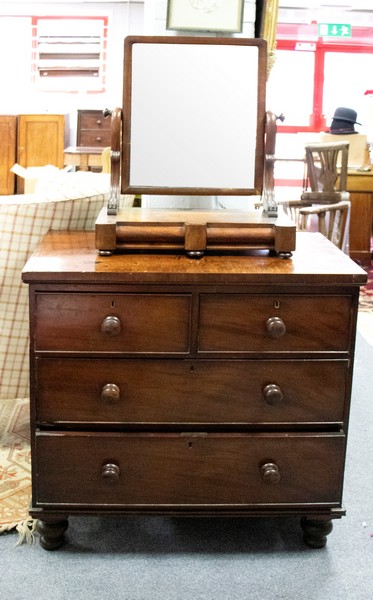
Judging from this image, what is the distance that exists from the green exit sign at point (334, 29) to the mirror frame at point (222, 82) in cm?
751

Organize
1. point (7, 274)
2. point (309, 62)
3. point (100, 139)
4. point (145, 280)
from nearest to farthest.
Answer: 1. point (145, 280)
2. point (7, 274)
3. point (100, 139)
4. point (309, 62)

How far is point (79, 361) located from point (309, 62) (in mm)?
8538

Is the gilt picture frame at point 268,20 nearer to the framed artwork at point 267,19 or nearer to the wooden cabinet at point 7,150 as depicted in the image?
the framed artwork at point 267,19

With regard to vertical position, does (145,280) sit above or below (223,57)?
below

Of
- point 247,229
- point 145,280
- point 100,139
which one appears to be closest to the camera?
point 145,280

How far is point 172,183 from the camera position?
2.46m

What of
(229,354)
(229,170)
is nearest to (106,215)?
(229,170)

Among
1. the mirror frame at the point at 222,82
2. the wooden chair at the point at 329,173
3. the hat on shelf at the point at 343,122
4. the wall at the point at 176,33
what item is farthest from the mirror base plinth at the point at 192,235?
the hat on shelf at the point at 343,122

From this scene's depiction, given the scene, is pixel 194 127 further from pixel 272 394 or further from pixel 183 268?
pixel 272 394

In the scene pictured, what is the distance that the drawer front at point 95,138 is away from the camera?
350 inches

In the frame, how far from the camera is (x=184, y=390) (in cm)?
225

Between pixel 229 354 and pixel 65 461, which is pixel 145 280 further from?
pixel 65 461

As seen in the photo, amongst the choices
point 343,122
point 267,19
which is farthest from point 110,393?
point 343,122

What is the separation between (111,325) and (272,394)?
1.59 ft
